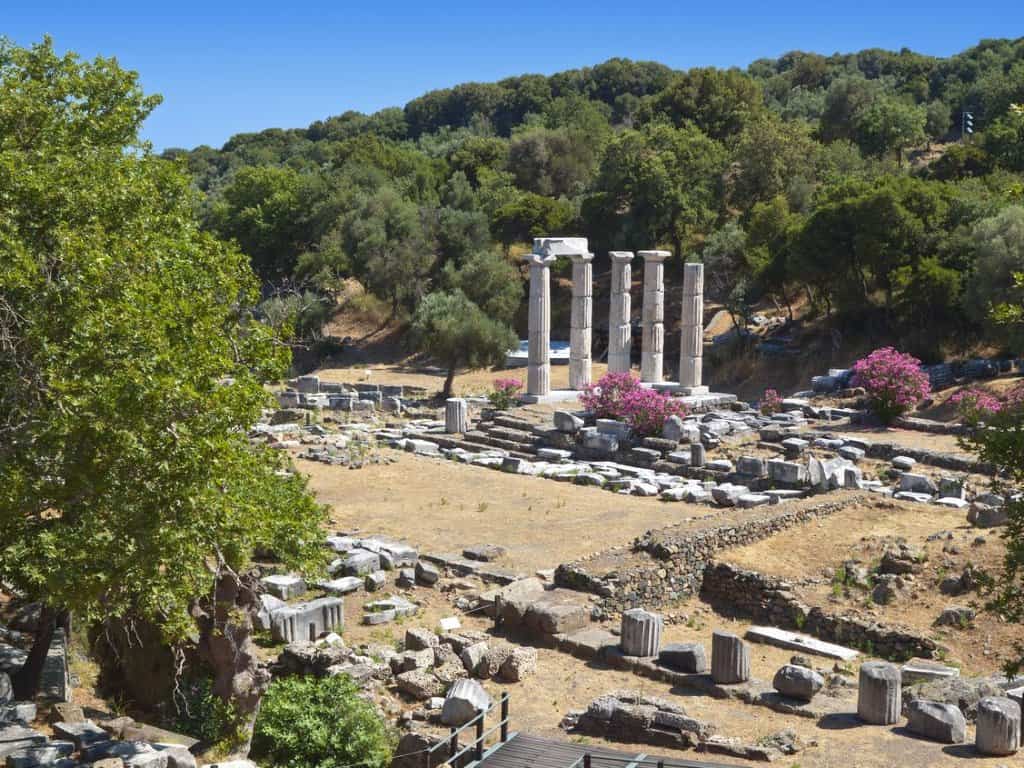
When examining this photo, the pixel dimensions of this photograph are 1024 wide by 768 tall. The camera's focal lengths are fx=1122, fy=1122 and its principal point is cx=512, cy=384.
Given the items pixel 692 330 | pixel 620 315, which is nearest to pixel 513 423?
pixel 620 315

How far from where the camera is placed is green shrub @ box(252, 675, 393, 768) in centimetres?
1254

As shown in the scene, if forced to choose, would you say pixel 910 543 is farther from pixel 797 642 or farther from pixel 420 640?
pixel 420 640

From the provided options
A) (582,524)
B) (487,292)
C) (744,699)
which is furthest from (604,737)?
(487,292)

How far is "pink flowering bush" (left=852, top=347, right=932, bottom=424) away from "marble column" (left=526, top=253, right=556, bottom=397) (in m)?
10.3

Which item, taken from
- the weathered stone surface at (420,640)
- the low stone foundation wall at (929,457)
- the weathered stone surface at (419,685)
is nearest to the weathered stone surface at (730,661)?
the weathered stone surface at (419,685)

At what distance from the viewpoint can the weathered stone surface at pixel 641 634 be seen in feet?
53.0

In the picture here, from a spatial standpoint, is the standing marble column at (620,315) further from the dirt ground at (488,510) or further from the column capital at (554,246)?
the dirt ground at (488,510)

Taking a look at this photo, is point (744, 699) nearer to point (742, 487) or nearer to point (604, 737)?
point (604, 737)

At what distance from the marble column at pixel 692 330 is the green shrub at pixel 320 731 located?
85.8 ft

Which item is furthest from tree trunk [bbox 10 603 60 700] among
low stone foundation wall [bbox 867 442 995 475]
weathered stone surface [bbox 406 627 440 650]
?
Result: low stone foundation wall [bbox 867 442 995 475]

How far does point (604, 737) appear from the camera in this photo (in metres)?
13.6

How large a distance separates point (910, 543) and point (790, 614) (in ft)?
11.6

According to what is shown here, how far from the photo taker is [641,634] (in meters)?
16.2

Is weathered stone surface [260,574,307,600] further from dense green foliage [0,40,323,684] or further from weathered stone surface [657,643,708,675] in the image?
weathered stone surface [657,643,708,675]
